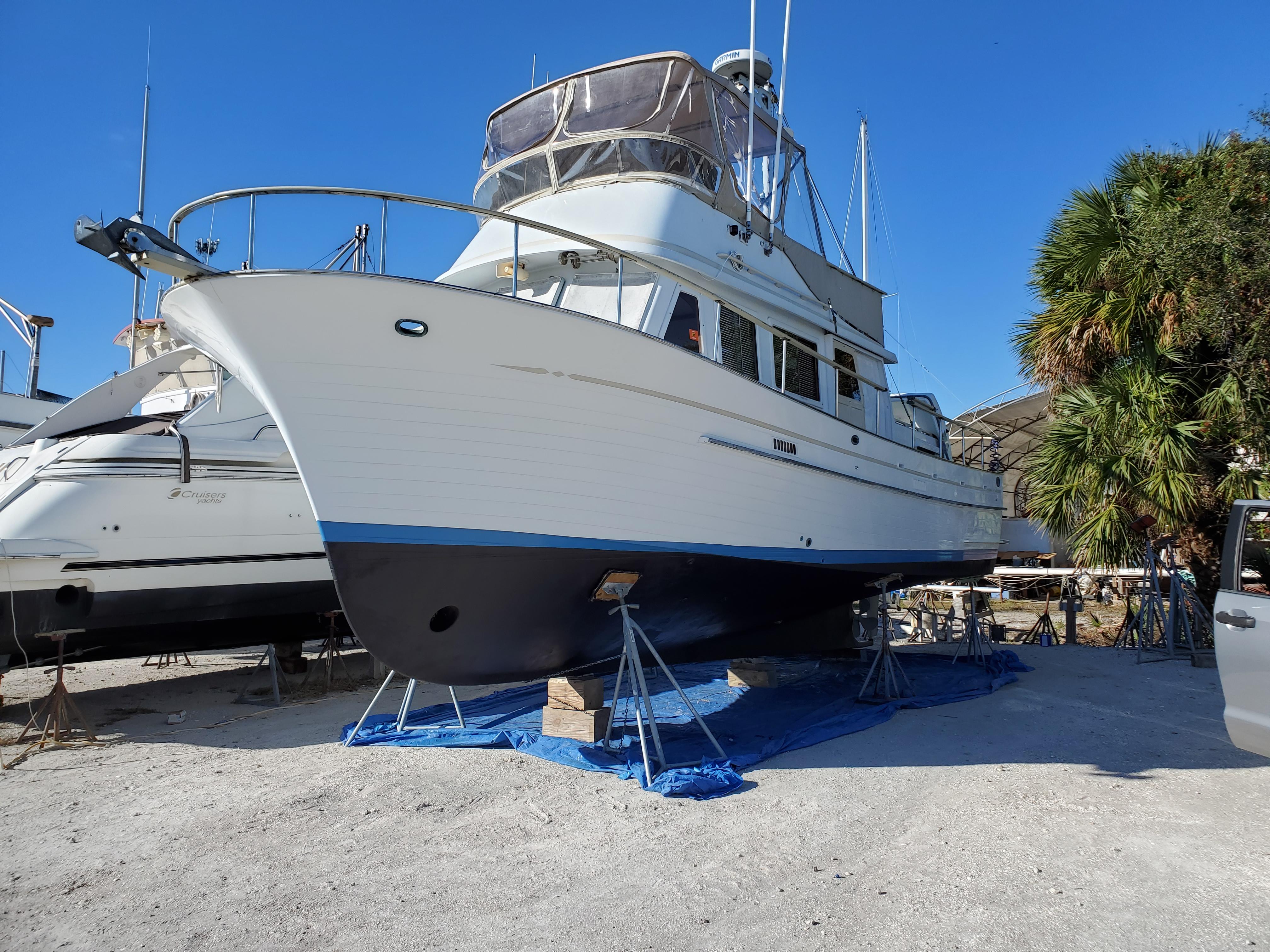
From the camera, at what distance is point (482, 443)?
4.33 meters

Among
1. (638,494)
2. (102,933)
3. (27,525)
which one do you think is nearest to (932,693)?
(638,494)

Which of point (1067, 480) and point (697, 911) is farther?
point (1067, 480)

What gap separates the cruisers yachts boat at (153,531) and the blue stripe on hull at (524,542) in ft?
9.06

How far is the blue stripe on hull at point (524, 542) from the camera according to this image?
13.9 ft

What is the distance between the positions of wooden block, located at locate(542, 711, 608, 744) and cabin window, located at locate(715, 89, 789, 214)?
15.5 ft

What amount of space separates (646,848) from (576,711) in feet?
6.21

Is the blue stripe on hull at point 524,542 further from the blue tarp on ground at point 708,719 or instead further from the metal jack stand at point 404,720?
the metal jack stand at point 404,720

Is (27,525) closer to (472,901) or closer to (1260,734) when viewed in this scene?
(472,901)

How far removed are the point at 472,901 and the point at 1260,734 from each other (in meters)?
3.31

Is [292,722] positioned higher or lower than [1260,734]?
lower

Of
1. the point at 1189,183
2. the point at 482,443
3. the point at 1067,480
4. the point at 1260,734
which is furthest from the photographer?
the point at 1067,480

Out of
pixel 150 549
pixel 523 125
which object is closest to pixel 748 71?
pixel 523 125

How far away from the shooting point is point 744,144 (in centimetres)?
799

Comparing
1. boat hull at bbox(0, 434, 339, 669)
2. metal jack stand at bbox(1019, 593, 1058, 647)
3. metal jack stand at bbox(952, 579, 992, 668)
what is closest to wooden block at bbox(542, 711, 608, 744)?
boat hull at bbox(0, 434, 339, 669)
